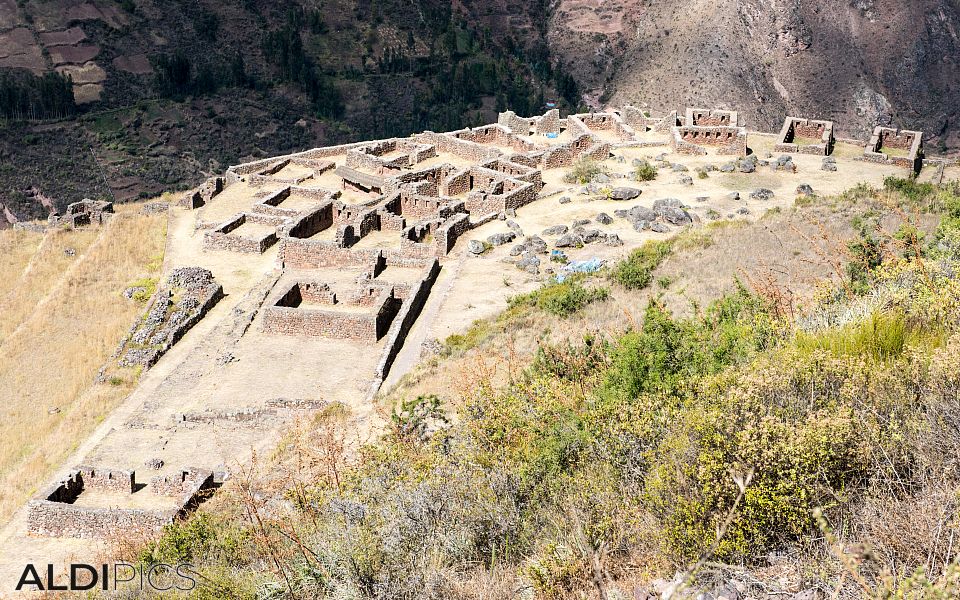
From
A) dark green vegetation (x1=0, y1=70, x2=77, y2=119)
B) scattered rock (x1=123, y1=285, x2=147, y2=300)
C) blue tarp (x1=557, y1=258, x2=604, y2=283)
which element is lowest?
dark green vegetation (x1=0, y1=70, x2=77, y2=119)

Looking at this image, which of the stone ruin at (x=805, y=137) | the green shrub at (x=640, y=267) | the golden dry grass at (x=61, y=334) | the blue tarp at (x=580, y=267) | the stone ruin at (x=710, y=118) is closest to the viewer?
the golden dry grass at (x=61, y=334)

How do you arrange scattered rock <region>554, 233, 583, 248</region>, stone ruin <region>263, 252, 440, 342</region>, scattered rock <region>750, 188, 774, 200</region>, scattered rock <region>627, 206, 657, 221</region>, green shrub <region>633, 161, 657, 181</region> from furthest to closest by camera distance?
green shrub <region>633, 161, 657, 181</region>
scattered rock <region>750, 188, 774, 200</region>
scattered rock <region>627, 206, 657, 221</region>
scattered rock <region>554, 233, 583, 248</region>
stone ruin <region>263, 252, 440, 342</region>

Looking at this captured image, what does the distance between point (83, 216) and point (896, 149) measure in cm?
3892

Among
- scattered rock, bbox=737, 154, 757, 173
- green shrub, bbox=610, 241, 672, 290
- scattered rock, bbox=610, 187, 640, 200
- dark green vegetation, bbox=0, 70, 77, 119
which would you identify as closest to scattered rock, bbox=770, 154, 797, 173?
scattered rock, bbox=737, 154, 757, 173

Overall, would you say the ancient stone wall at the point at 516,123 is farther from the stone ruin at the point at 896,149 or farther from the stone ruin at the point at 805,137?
the stone ruin at the point at 896,149

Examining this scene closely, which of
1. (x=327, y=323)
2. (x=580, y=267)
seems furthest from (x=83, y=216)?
(x=580, y=267)

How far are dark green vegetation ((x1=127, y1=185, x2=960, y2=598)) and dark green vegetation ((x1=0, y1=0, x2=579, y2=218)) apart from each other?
227ft

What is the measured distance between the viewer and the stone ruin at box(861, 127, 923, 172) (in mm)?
36688

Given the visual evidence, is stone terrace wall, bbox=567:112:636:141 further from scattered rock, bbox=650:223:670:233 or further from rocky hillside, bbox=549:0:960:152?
rocky hillside, bbox=549:0:960:152

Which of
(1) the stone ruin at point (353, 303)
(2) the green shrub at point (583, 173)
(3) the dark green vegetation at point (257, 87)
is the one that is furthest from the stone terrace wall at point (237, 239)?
(3) the dark green vegetation at point (257, 87)

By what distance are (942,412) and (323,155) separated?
40.7 m

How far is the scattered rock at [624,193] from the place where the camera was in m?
33.8

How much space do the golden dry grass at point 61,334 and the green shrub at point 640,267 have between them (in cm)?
1415

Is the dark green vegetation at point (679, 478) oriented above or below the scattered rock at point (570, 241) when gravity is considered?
above
